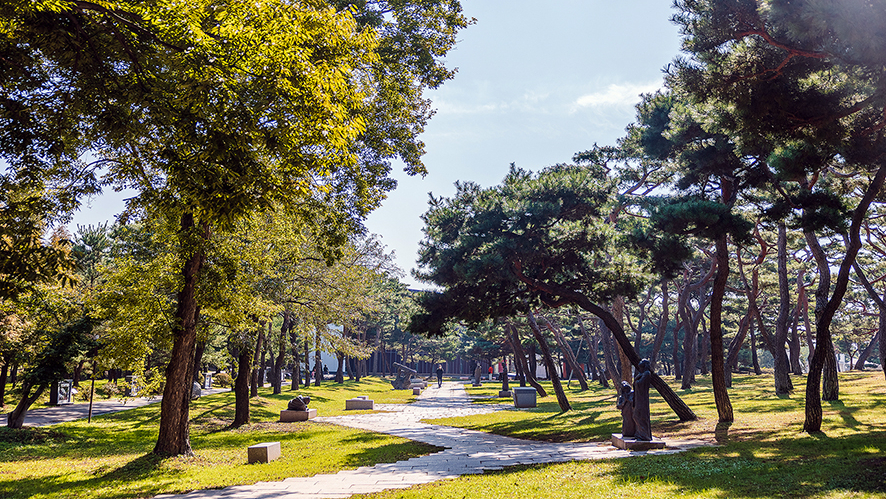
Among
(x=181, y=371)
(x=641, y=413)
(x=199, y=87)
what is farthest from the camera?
(x=181, y=371)

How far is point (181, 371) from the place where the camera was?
12.1 meters

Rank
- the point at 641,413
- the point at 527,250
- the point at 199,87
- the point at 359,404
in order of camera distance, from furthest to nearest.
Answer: the point at 359,404
the point at 527,250
the point at 641,413
the point at 199,87

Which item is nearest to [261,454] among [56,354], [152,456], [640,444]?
[152,456]

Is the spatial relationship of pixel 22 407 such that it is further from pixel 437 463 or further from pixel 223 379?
pixel 223 379

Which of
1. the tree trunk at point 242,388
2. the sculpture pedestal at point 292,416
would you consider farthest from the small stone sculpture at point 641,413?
the sculpture pedestal at point 292,416

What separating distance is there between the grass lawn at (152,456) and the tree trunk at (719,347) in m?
7.59

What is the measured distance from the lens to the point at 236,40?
18.5 feet

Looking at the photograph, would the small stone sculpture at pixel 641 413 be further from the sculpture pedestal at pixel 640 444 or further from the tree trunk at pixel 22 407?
the tree trunk at pixel 22 407

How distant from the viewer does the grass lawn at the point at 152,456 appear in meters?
9.35

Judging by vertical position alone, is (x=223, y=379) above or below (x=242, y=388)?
below

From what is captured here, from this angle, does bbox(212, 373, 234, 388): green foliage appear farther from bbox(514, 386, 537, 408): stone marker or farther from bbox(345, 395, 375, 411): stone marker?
bbox(514, 386, 537, 408): stone marker

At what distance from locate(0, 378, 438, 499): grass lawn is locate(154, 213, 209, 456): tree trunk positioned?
456mm

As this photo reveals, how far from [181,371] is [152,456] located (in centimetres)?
186

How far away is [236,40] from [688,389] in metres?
27.6
